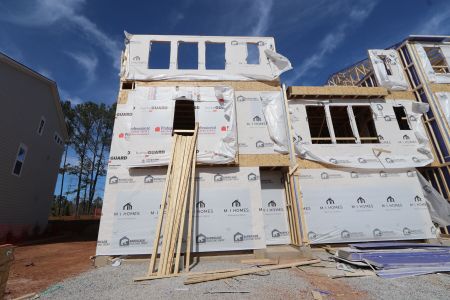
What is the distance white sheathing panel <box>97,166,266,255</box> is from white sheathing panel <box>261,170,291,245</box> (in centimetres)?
128

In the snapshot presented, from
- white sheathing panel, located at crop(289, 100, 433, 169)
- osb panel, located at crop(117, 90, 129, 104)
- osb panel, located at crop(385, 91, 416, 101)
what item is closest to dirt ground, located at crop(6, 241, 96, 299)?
osb panel, located at crop(117, 90, 129, 104)

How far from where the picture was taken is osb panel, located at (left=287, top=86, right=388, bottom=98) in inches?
387

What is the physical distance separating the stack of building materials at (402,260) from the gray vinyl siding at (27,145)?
1536 centimetres

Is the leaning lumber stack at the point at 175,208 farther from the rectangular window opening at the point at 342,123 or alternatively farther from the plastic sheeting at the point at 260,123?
the rectangular window opening at the point at 342,123

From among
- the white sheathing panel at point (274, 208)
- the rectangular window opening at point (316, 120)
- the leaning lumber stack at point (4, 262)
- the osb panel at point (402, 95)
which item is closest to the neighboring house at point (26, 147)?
the leaning lumber stack at point (4, 262)

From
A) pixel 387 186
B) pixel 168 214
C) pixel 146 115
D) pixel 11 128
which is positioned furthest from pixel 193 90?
pixel 11 128

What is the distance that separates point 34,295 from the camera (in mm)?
4176

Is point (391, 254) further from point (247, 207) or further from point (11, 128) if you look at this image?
point (11, 128)

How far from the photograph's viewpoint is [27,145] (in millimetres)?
13211

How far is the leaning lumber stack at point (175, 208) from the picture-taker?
5.72 metres

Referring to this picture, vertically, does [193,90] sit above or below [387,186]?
above

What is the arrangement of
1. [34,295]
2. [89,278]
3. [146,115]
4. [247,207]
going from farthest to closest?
[146,115]
[247,207]
[89,278]
[34,295]

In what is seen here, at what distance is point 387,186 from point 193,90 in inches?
335

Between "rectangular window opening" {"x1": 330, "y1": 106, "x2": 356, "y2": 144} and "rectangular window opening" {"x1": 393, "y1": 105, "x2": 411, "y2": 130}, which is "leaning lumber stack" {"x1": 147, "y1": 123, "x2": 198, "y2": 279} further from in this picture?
"rectangular window opening" {"x1": 393, "y1": 105, "x2": 411, "y2": 130}
